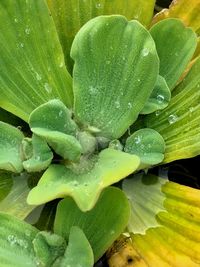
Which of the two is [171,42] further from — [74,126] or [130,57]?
[74,126]

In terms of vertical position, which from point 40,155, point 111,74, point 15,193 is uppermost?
point 111,74

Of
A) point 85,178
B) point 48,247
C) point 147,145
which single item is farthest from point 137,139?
point 48,247

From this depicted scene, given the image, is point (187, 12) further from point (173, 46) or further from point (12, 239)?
point (12, 239)

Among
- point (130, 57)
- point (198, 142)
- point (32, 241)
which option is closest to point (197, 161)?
point (198, 142)

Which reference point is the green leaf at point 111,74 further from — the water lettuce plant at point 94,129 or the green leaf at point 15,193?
the green leaf at point 15,193

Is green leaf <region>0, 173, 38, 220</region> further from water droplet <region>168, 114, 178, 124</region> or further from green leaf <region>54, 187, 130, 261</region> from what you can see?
water droplet <region>168, 114, 178, 124</region>

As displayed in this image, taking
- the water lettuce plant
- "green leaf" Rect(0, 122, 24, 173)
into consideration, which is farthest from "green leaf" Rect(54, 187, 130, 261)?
"green leaf" Rect(0, 122, 24, 173)

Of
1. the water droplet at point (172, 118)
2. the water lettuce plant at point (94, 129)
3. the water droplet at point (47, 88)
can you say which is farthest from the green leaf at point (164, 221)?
the water droplet at point (47, 88)
